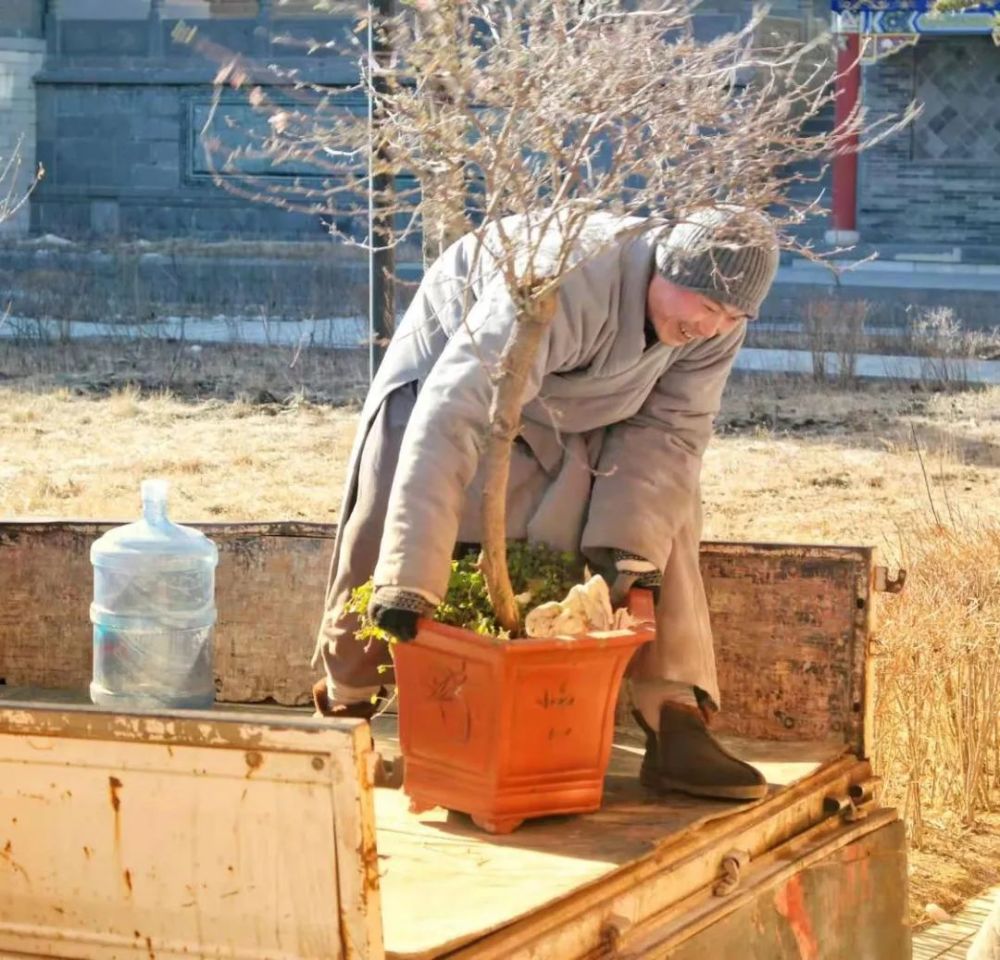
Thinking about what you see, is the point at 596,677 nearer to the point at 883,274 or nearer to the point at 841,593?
the point at 841,593

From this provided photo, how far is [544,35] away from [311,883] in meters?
1.80

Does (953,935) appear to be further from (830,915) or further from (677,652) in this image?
(677,652)

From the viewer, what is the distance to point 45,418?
1140 cm

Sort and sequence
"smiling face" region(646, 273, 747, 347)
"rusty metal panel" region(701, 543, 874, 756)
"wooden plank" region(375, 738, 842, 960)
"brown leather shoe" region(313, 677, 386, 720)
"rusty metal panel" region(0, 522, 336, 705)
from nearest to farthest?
"wooden plank" region(375, 738, 842, 960) → "smiling face" region(646, 273, 747, 347) → "brown leather shoe" region(313, 677, 386, 720) → "rusty metal panel" region(701, 543, 874, 756) → "rusty metal panel" region(0, 522, 336, 705)

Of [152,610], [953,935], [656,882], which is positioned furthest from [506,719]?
[953,935]

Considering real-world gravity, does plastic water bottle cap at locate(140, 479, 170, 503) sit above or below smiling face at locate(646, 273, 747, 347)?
below

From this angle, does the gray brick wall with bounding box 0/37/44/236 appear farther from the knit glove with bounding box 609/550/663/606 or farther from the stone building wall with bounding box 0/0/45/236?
the knit glove with bounding box 609/550/663/606

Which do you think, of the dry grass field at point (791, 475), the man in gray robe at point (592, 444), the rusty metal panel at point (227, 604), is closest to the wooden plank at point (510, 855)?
the man in gray robe at point (592, 444)

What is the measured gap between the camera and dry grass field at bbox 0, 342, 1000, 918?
567 centimetres

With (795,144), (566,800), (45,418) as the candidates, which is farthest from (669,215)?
(45,418)

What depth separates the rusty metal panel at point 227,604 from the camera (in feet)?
14.3

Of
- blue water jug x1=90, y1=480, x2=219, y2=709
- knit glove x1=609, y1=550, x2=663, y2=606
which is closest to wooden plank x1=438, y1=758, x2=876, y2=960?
knit glove x1=609, y1=550, x2=663, y2=606

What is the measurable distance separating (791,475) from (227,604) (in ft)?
19.7

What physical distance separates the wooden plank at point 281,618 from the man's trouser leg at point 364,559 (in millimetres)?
499
